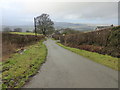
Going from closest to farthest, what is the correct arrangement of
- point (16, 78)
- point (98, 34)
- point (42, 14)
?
point (16, 78)
point (98, 34)
point (42, 14)

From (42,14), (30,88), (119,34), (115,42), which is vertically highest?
(42,14)

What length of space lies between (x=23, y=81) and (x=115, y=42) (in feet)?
30.4

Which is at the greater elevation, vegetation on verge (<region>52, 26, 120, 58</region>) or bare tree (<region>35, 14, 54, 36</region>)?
bare tree (<region>35, 14, 54, 36</region>)

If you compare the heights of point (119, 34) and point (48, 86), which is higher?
point (119, 34)

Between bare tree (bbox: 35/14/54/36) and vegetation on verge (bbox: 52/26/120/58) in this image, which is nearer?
vegetation on verge (bbox: 52/26/120/58)

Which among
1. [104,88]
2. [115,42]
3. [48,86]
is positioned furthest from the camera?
[115,42]

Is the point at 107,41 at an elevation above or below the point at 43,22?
below

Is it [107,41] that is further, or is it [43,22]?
[43,22]

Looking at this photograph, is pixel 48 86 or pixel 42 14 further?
pixel 42 14

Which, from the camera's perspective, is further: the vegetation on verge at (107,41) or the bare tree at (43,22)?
the bare tree at (43,22)

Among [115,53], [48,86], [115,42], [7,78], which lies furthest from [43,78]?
[115,42]

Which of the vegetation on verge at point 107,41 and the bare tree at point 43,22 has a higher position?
the bare tree at point 43,22

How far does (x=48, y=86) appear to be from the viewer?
3.95m

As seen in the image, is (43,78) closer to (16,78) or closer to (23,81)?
(23,81)
